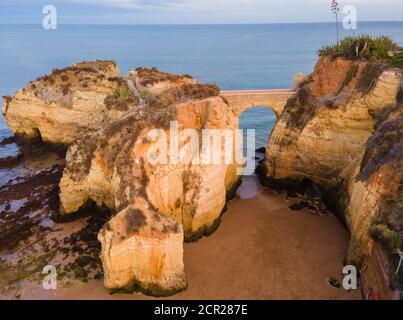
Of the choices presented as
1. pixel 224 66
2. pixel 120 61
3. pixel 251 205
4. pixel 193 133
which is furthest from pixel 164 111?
pixel 120 61

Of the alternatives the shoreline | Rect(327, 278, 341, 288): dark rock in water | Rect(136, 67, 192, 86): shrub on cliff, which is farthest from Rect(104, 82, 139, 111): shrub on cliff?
Rect(327, 278, 341, 288): dark rock in water

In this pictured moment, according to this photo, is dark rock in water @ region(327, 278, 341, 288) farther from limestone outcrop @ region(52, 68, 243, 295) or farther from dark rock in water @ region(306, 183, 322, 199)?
dark rock in water @ region(306, 183, 322, 199)

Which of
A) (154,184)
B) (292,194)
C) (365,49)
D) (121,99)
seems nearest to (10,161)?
(121,99)

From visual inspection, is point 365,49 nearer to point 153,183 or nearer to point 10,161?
point 153,183

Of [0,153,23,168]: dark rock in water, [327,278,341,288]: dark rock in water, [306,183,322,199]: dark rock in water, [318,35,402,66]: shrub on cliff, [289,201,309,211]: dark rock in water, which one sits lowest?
[327,278,341,288]: dark rock in water

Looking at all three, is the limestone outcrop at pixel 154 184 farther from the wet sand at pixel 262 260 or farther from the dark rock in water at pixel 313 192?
the dark rock in water at pixel 313 192

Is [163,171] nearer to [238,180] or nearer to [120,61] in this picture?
[238,180]
